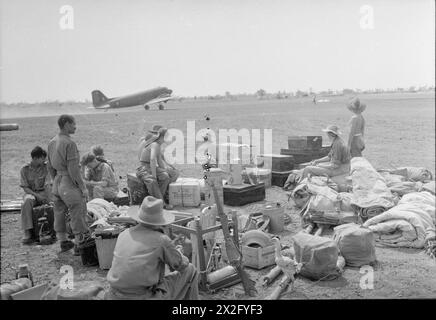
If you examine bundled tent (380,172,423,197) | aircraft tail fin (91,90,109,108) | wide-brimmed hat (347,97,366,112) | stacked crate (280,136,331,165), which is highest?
aircraft tail fin (91,90,109,108)

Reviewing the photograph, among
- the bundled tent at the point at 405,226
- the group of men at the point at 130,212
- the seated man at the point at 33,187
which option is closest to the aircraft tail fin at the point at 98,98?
the group of men at the point at 130,212

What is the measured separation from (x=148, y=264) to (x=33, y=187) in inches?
163

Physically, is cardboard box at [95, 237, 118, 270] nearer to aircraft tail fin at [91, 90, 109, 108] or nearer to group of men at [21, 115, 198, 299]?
group of men at [21, 115, 198, 299]

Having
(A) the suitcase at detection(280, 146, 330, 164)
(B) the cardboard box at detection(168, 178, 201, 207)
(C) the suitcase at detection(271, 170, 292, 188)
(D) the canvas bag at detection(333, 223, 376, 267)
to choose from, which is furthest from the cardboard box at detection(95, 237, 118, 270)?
(A) the suitcase at detection(280, 146, 330, 164)

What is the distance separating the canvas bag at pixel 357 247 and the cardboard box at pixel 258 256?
2.96 ft

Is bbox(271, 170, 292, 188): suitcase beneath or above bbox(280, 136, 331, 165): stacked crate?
beneath

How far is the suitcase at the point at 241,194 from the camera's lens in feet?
27.1

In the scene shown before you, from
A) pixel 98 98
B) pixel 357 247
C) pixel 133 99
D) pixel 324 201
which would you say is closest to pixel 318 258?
pixel 357 247

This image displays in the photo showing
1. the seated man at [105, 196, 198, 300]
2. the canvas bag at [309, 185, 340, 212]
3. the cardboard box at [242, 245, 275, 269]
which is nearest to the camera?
the seated man at [105, 196, 198, 300]

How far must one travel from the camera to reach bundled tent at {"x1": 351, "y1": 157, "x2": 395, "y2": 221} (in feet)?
22.6

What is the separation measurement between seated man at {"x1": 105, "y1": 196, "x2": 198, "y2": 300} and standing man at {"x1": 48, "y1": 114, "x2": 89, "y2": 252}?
7.67 feet

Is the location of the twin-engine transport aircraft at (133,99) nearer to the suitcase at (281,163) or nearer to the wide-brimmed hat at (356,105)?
the suitcase at (281,163)
